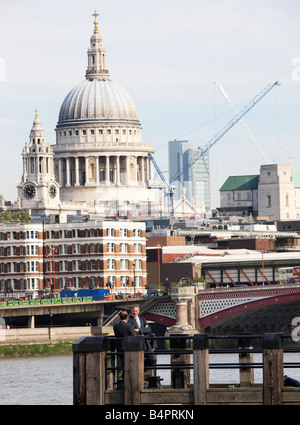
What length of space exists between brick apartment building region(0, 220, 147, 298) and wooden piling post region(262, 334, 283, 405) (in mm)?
110273

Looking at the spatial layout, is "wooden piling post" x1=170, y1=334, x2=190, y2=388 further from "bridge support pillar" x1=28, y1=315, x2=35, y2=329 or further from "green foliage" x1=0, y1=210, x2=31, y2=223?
"green foliage" x1=0, y1=210, x2=31, y2=223

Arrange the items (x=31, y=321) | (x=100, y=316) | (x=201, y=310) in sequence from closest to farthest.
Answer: (x=31, y=321) → (x=201, y=310) → (x=100, y=316)

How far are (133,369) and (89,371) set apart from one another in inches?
35.0

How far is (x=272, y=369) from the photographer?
2877 centimetres

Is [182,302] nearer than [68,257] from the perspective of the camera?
Yes

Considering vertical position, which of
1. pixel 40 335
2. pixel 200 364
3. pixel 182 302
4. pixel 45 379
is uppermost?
pixel 200 364

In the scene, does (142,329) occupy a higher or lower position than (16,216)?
lower

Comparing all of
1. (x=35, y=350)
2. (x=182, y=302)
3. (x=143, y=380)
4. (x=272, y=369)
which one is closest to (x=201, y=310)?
(x=182, y=302)

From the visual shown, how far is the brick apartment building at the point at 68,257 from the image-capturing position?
140 meters

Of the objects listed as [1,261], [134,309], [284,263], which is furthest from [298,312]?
[134,309]

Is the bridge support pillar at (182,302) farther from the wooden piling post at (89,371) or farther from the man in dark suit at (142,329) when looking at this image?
the wooden piling post at (89,371)

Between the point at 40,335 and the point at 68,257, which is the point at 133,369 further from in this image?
the point at 68,257

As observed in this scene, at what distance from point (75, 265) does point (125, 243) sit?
551 centimetres

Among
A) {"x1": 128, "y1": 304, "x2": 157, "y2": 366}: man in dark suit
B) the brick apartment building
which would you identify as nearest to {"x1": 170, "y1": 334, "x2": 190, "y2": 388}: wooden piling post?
{"x1": 128, "y1": 304, "x2": 157, "y2": 366}: man in dark suit
